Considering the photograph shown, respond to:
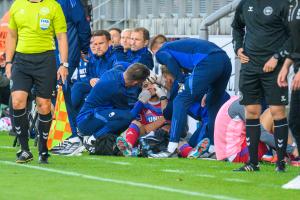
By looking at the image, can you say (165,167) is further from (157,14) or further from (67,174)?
(157,14)

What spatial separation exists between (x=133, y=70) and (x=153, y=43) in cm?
244

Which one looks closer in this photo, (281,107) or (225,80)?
(281,107)

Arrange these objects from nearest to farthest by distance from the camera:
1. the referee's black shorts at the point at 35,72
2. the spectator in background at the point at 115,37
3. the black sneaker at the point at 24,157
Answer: the referee's black shorts at the point at 35,72, the black sneaker at the point at 24,157, the spectator in background at the point at 115,37

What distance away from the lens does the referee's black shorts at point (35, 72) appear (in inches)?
484

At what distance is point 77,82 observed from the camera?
17.2 m

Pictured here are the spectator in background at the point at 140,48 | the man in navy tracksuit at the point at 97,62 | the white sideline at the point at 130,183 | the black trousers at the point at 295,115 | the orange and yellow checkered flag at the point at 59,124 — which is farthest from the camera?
the man in navy tracksuit at the point at 97,62

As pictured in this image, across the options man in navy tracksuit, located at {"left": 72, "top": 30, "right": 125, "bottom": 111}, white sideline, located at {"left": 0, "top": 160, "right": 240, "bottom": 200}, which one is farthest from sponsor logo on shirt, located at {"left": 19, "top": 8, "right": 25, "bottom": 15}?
man in navy tracksuit, located at {"left": 72, "top": 30, "right": 125, "bottom": 111}

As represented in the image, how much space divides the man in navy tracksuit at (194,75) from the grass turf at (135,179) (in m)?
0.87

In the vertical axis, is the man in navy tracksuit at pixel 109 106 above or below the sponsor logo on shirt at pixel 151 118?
above

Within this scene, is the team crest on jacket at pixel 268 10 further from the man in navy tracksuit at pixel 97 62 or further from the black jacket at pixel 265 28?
the man in navy tracksuit at pixel 97 62

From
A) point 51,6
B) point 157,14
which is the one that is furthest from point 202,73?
point 157,14

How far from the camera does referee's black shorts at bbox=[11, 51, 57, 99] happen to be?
12281mm

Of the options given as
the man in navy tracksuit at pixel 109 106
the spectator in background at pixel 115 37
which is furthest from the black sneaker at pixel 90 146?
the spectator in background at pixel 115 37

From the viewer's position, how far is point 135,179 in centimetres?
1074
